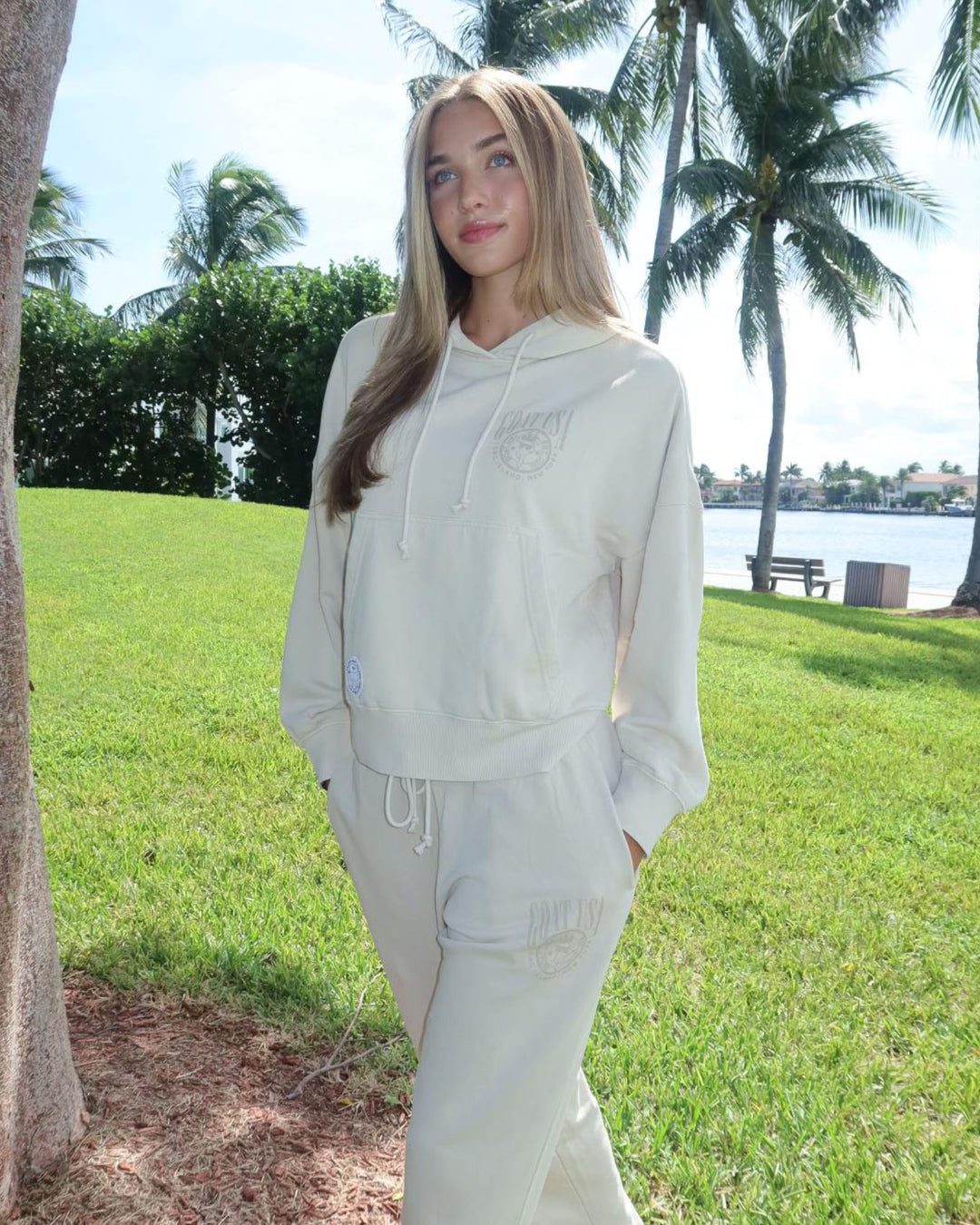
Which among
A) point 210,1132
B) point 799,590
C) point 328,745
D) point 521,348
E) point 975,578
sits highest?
point 521,348

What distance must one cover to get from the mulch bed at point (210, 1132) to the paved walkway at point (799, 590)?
1469 centimetres

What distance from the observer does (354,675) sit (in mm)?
1820

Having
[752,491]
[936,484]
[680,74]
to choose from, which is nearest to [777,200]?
[680,74]

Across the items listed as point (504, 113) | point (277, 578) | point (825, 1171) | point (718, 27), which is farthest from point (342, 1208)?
point (718, 27)

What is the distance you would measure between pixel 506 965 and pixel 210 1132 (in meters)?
1.19

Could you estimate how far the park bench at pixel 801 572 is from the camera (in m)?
19.6

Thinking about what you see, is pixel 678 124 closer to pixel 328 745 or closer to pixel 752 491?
pixel 328 745

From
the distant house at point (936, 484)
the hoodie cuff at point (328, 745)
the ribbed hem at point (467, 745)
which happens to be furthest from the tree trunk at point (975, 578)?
the distant house at point (936, 484)

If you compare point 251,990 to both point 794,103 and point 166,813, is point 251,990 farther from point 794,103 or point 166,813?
point 794,103

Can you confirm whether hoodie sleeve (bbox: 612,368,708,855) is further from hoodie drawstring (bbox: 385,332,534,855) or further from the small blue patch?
the small blue patch

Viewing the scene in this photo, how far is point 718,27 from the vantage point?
59.5 feet

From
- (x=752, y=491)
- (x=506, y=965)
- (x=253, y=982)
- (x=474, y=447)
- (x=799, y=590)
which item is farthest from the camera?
(x=752, y=491)

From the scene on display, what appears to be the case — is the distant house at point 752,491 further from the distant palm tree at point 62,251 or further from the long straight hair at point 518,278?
the long straight hair at point 518,278

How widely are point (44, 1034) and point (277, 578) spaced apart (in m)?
8.43
